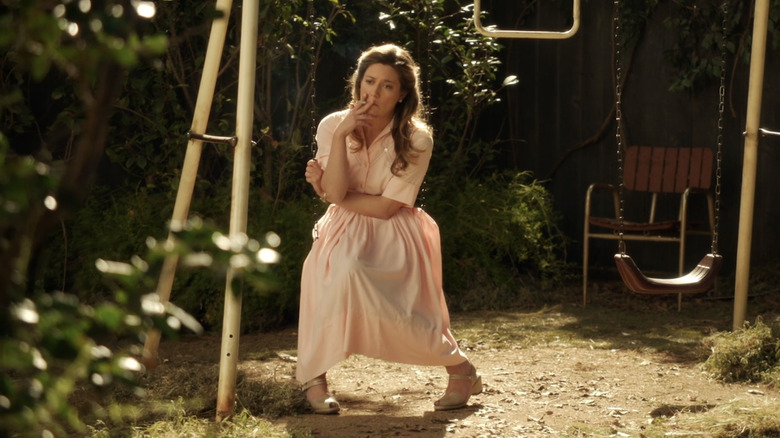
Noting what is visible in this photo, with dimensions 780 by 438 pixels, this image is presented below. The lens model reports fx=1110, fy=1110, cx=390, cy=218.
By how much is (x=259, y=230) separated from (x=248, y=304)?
38cm

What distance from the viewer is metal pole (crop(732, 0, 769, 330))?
14.4 feet

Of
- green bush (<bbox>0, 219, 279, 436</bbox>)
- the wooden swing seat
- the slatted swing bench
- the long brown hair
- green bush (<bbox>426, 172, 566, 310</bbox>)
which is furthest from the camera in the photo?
the slatted swing bench

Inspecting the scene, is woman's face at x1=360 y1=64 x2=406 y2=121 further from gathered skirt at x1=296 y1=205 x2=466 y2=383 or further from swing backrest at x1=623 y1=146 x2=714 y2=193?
swing backrest at x1=623 y1=146 x2=714 y2=193

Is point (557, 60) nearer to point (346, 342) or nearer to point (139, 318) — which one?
point (346, 342)

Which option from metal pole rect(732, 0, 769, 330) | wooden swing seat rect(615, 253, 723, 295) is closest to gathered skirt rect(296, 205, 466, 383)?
wooden swing seat rect(615, 253, 723, 295)

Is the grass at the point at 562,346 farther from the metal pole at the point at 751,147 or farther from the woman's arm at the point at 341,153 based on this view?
the woman's arm at the point at 341,153

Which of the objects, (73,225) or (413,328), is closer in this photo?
(413,328)

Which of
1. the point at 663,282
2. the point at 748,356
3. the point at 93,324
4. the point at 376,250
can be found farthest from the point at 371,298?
the point at 93,324

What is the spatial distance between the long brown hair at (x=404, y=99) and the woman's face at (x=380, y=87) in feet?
0.07

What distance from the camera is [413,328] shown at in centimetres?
392

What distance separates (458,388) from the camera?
3.98m

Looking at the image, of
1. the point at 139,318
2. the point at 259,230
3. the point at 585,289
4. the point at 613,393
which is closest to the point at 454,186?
the point at 585,289

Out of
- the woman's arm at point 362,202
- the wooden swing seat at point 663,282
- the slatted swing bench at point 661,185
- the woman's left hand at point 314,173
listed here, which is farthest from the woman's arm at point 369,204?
the slatted swing bench at point 661,185

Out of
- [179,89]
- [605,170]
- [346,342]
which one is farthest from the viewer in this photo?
[605,170]
